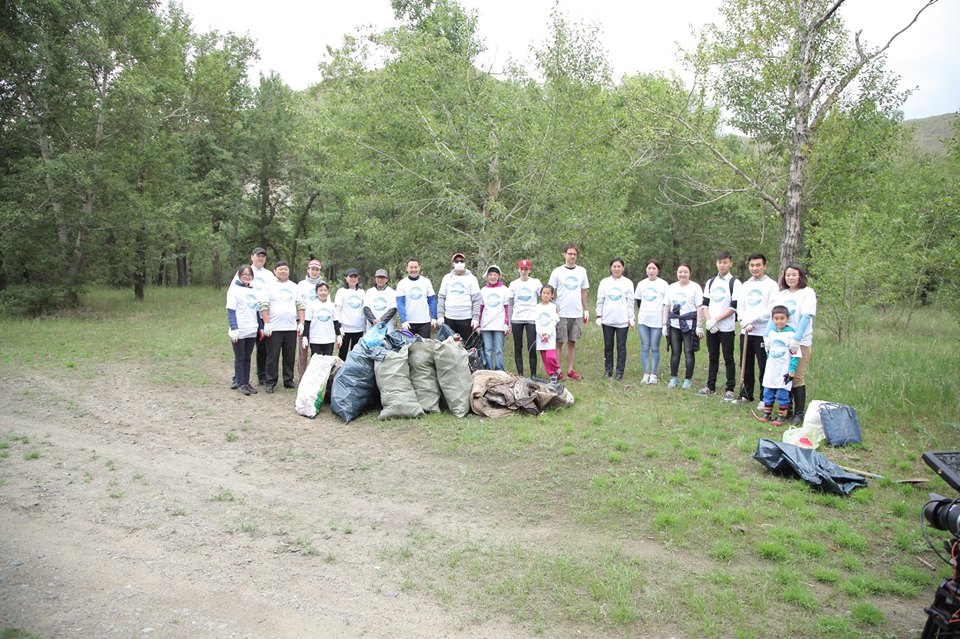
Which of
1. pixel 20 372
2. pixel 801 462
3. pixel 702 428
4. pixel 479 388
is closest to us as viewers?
pixel 801 462

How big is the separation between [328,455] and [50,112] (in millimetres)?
15745

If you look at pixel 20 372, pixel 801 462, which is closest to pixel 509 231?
pixel 801 462

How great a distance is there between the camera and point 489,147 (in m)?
10.8

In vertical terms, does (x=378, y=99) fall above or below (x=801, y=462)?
above

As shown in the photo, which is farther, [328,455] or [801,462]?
[328,455]

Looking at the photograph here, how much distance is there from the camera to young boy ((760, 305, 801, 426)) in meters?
6.68

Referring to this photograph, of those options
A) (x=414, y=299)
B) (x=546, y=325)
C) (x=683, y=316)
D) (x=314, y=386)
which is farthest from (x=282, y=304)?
(x=683, y=316)

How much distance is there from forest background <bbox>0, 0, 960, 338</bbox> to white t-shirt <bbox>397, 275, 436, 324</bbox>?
228 cm

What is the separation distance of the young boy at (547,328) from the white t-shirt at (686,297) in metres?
1.68

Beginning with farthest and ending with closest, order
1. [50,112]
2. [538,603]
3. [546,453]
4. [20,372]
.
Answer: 1. [50,112]
2. [20,372]
3. [546,453]
4. [538,603]

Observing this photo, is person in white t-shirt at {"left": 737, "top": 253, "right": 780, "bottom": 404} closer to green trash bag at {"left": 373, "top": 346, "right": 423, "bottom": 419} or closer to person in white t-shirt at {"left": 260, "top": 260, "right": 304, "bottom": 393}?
green trash bag at {"left": 373, "top": 346, "right": 423, "bottom": 419}

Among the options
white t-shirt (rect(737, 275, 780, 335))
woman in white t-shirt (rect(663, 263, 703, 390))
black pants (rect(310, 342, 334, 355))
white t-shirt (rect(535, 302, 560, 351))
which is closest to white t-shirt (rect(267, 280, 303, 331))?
black pants (rect(310, 342, 334, 355))

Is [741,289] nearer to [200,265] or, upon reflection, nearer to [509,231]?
[509,231]

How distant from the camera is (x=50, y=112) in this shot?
1599 centimetres
